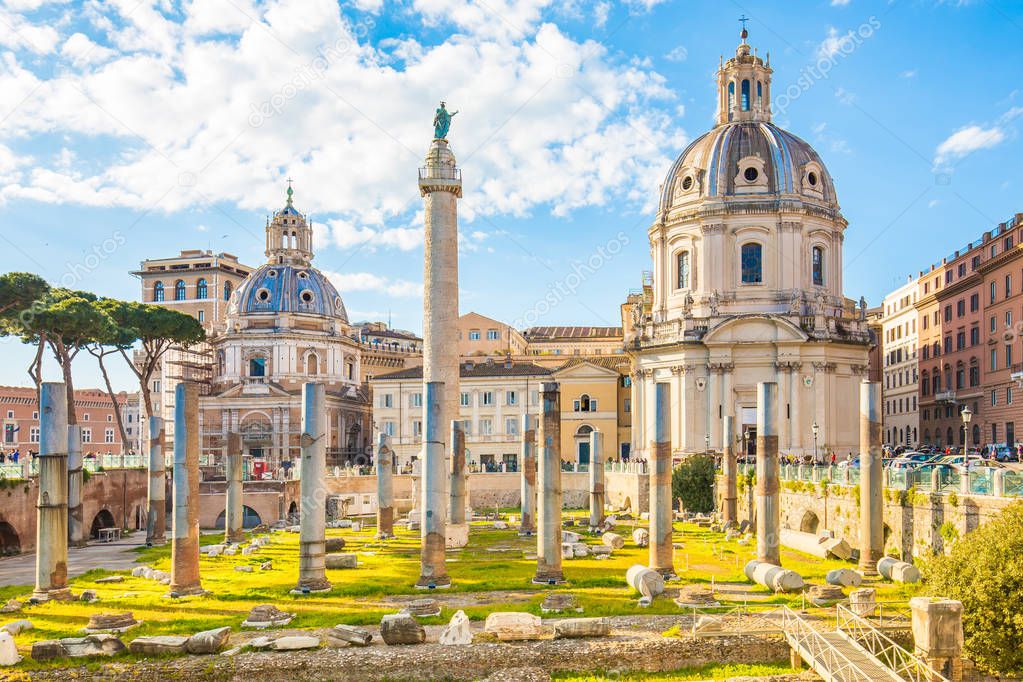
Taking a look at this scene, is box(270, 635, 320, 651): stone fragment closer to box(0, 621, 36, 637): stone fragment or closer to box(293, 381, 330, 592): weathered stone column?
box(0, 621, 36, 637): stone fragment

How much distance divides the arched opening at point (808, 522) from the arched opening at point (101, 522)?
3277cm

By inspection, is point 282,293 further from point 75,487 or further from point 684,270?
point 75,487

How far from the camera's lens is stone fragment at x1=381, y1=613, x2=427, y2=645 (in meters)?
20.2

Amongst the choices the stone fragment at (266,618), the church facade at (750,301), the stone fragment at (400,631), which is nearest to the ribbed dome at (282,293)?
the church facade at (750,301)

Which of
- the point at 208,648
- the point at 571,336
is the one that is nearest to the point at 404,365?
the point at 571,336

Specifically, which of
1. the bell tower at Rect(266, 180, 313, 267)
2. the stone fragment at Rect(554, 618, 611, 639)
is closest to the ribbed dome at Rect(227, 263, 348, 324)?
the bell tower at Rect(266, 180, 313, 267)

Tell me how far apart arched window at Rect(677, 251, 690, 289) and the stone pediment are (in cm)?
462

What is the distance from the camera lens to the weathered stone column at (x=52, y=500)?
26.7m

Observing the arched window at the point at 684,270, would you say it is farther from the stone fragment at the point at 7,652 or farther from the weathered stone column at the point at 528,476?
the stone fragment at the point at 7,652

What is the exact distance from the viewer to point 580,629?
20.6 m

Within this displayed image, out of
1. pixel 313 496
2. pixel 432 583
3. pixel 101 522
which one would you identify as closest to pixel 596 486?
pixel 432 583

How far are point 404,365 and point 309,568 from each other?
272 feet

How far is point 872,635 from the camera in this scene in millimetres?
19750

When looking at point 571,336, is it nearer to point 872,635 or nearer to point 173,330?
point 173,330
